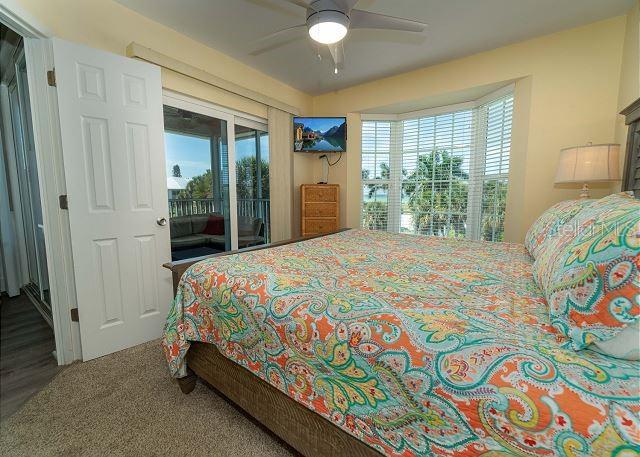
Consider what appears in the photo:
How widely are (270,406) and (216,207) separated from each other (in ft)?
7.74

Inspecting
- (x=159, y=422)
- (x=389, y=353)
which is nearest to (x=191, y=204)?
(x=159, y=422)

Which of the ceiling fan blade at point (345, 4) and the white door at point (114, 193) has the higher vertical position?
the ceiling fan blade at point (345, 4)

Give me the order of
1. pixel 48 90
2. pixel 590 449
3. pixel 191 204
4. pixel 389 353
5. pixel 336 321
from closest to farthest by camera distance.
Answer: pixel 590 449 < pixel 389 353 < pixel 336 321 < pixel 48 90 < pixel 191 204

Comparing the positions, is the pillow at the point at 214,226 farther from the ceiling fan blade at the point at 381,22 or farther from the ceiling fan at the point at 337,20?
the ceiling fan blade at the point at 381,22

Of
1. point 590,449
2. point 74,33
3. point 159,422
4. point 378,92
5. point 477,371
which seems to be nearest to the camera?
point 590,449

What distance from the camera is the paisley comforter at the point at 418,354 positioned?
0.54m

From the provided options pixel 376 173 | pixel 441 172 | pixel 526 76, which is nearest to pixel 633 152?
pixel 526 76

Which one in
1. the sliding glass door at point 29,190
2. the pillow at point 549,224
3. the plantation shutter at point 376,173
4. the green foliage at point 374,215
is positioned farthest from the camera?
the green foliage at point 374,215

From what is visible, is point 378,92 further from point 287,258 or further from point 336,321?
point 336,321

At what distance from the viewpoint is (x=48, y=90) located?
1.67 metres

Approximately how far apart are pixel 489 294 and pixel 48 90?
2.61m

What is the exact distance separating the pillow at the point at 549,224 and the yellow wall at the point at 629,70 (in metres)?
1.10

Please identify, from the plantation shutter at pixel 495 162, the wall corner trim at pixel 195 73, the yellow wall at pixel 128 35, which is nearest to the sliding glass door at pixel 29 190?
the yellow wall at pixel 128 35

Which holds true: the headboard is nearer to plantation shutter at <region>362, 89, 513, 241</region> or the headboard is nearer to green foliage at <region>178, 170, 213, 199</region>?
plantation shutter at <region>362, 89, 513, 241</region>
